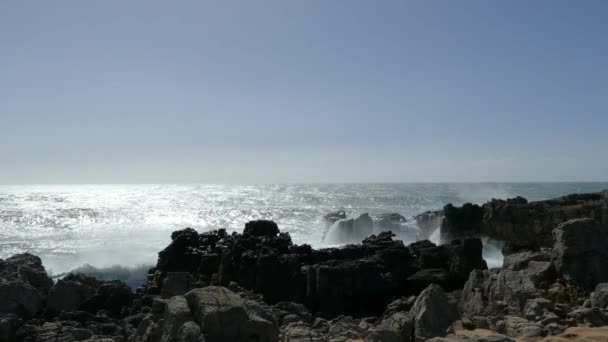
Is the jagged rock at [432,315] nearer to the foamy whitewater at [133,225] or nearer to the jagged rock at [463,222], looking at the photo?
the foamy whitewater at [133,225]

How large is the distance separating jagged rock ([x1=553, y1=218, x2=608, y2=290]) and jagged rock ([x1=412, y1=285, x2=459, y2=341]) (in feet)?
10.8

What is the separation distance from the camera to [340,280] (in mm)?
17953

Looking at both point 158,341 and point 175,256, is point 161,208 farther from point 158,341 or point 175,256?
point 158,341

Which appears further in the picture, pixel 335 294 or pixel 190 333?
pixel 335 294

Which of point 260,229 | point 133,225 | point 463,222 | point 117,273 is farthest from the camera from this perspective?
point 133,225

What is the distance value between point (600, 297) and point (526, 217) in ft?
62.7

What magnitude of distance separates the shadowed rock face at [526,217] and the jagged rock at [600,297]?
46.1 ft

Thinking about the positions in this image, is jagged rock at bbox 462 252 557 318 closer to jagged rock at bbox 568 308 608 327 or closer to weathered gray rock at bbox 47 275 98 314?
jagged rock at bbox 568 308 608 327

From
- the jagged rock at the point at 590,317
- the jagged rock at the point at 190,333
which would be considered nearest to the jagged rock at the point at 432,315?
the jagged rock at the point at 590,317

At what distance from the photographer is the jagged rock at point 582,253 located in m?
11.5

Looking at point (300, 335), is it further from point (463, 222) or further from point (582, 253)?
point (463, 222)

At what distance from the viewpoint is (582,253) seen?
11688mm

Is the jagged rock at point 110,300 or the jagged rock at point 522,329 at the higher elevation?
the jagged rock at point 522,329

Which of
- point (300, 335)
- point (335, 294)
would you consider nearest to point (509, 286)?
point (300, 335)
